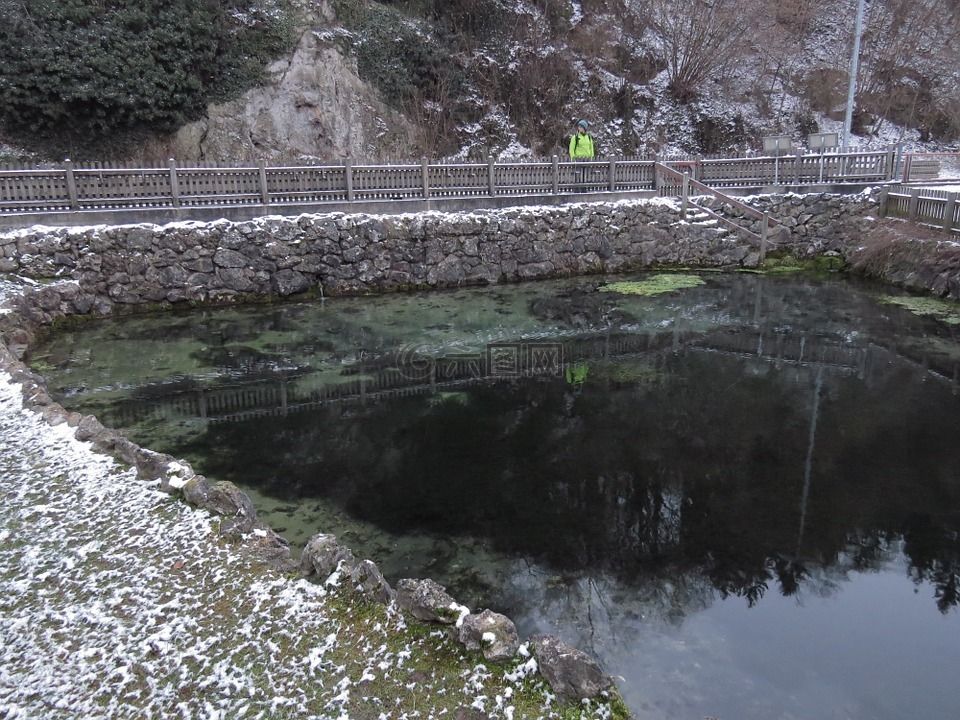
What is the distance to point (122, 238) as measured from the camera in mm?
14555

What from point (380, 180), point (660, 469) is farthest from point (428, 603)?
point (380, 180)

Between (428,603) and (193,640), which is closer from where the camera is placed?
(193,640)

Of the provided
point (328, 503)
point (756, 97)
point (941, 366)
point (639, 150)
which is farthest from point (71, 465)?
point (756, 97)

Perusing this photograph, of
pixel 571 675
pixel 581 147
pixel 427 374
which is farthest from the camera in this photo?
pixel 581 147

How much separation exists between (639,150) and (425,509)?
23.0 metres

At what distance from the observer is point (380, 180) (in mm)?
17047

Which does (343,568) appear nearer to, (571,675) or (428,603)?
(428,603)

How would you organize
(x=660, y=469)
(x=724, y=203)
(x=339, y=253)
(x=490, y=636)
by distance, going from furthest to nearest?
(x=724, y=203) → (x=339, y=253) → (x=660, y=469) → (x=490, y=636)

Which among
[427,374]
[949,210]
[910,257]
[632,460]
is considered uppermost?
[949,210]

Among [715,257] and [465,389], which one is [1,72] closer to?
[465,389]

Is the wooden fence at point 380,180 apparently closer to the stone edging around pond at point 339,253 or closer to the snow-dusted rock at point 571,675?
the stone edging around pond at point 339,253

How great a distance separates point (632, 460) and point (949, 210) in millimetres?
12894

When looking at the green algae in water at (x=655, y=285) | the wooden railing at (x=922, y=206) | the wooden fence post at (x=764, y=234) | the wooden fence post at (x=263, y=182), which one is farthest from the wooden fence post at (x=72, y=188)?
the wooden railing at (x=922, y=206)

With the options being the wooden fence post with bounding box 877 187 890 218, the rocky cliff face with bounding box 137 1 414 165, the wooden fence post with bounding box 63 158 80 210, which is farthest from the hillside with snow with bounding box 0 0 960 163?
the wooden fence post with bounding box 63 158 80 210
